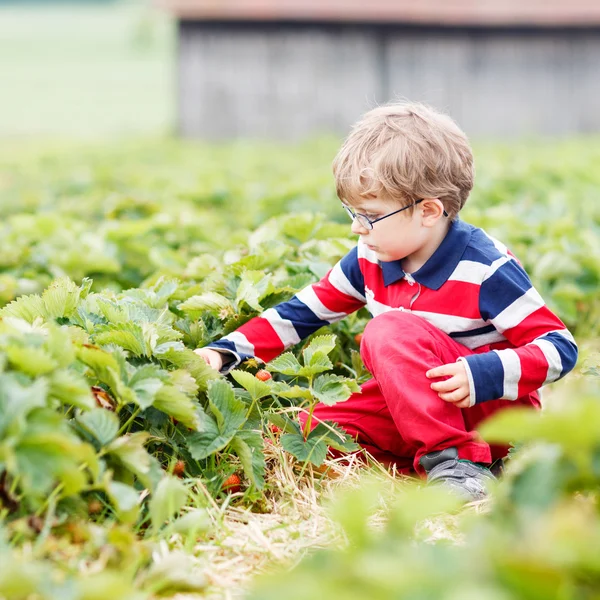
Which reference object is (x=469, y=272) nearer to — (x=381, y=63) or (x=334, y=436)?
(x=334, y=436)

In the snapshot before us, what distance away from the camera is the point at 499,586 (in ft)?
3.83

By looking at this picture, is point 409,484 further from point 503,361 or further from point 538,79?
point 538,79

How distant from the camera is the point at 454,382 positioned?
94.5 inches

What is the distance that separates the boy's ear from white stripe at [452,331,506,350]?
1.19 ft

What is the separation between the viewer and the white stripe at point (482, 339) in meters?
2.61

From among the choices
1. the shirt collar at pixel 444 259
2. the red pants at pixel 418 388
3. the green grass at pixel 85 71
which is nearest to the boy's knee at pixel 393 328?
the red pants at pixel 418 388

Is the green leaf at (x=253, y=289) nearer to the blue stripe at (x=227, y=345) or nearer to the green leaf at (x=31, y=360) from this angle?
the blue stripe at (x=227, y=345)

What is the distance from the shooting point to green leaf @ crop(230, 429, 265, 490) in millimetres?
2240

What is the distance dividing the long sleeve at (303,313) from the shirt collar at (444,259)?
28cm

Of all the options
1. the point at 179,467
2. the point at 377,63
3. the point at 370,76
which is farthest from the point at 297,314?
the point at 377,63

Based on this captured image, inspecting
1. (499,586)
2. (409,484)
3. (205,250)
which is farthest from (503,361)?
(205,250)

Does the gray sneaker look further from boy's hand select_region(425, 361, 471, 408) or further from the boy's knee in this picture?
the boy's knee

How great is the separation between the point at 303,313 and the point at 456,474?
0.72 meters

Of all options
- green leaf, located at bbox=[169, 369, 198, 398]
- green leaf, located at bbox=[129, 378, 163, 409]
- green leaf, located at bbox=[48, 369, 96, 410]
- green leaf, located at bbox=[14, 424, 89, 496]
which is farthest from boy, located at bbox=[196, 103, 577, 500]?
green leaf, located at bbox=[14, 424, 89, 496]
